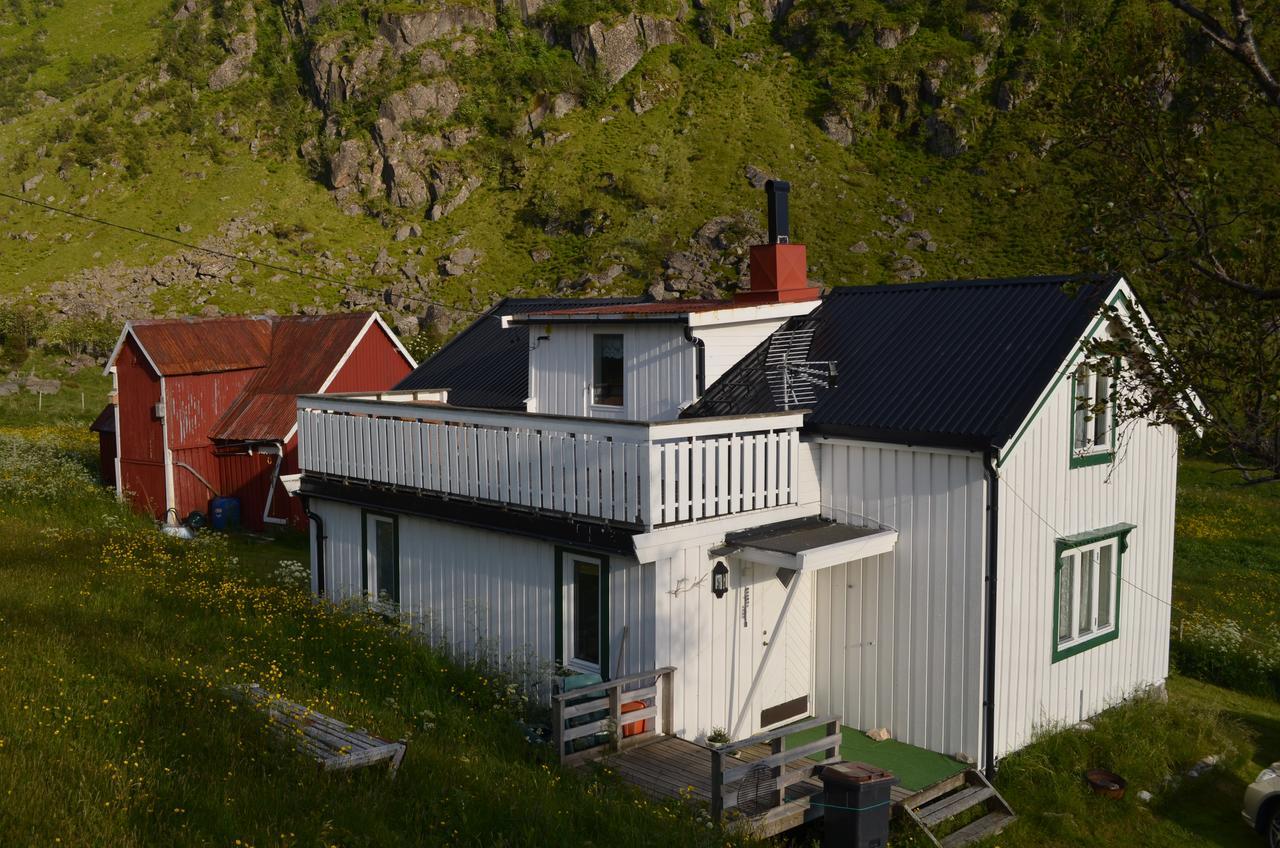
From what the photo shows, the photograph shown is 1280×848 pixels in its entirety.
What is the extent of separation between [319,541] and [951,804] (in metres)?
10.3

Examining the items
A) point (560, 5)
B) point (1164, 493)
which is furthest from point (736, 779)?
point (560, 5)

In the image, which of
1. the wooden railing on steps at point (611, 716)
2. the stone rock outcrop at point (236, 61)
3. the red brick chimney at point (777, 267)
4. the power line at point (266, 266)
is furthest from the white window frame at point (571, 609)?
the stone rock outcrop at point (236, 61)

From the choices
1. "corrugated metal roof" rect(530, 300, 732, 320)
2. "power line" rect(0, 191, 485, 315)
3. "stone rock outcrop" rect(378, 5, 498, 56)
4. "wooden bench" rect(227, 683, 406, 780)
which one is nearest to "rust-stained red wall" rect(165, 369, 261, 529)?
"corrugated metal roof" rect(530, 300, 732, 320)

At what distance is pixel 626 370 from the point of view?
15055 millimetres

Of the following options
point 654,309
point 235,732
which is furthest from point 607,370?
point 235,732

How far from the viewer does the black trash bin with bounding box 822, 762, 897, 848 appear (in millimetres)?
9484

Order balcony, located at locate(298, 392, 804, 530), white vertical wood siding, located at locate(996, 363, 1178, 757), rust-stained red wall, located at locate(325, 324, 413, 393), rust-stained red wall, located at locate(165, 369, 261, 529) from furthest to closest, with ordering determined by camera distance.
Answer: rust-stained red wall, located at locate(325, 324, 413, 393) < rust-stained red wall, located at locate(165, 369, 261, 529) < white vertical wood siding, located at locate(996, 363, 1178, 757) < balcony, located at locate(298, 392, 804, 530)

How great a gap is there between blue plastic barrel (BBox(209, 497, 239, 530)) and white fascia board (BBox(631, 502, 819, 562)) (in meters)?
17.1

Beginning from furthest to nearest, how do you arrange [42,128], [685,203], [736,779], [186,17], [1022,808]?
[186,17] < [42,128] < [685,203] < [1022,808] < [736,779]

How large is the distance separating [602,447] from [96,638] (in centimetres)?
605

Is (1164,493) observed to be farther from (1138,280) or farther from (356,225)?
(356,225)

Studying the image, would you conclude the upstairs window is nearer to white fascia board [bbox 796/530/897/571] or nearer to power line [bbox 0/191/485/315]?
white fascia board [bbox 796/530/897/571]

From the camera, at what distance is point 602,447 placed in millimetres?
12047

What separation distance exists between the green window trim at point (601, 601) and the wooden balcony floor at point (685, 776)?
1.18 meters
